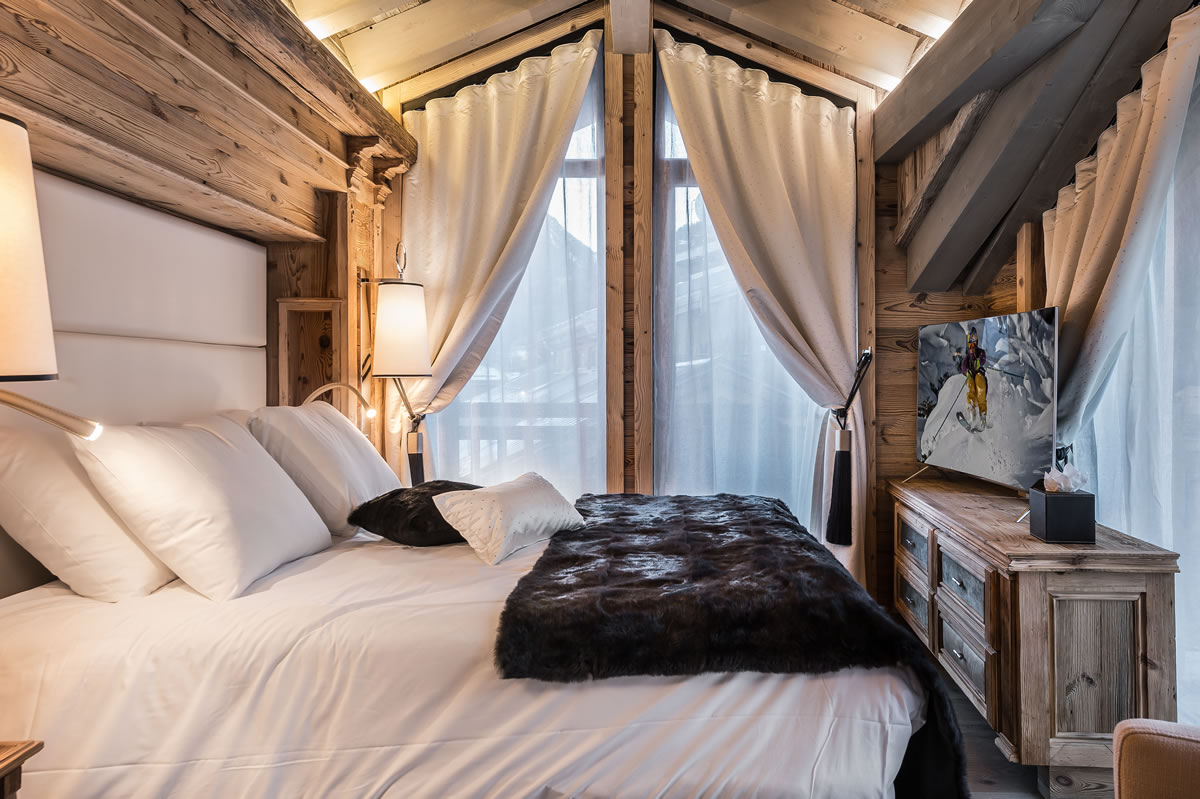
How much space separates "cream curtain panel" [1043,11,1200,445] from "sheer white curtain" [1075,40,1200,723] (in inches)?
2.0

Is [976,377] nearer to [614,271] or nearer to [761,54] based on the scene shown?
[614,271]

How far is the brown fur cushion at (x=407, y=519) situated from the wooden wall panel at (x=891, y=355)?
223cm

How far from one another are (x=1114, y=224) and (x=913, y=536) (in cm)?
136

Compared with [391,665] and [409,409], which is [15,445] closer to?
[391,665]

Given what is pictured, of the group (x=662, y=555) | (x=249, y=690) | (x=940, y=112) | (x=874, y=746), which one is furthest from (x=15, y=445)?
(x=940, y=112)

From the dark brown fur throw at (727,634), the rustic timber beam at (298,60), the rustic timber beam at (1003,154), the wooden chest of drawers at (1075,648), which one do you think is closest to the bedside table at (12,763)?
the dark brown fur throw at (727,634)

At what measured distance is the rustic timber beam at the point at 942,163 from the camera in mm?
2635

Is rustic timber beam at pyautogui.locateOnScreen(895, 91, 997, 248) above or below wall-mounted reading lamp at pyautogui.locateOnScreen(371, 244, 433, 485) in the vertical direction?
above

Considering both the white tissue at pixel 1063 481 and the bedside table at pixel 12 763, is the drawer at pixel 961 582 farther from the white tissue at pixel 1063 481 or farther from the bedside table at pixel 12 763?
the bedside table at pixel 12 763

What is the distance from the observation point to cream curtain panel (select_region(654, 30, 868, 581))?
3.34 m

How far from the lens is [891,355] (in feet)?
11.3

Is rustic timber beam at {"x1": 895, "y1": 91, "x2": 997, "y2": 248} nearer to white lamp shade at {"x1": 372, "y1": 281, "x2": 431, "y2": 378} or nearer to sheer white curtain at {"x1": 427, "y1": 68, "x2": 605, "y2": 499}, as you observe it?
sheer white curtain at {"x1": 427, "y1": 68, "x2": 605, "y2": 499}

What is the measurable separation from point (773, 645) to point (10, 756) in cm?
130

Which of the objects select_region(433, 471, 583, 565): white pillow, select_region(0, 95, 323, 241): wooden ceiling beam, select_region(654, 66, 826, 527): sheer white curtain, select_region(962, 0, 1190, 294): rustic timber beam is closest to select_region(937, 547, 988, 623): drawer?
select_region(654, 66, 826, 527): sheer white curtain
